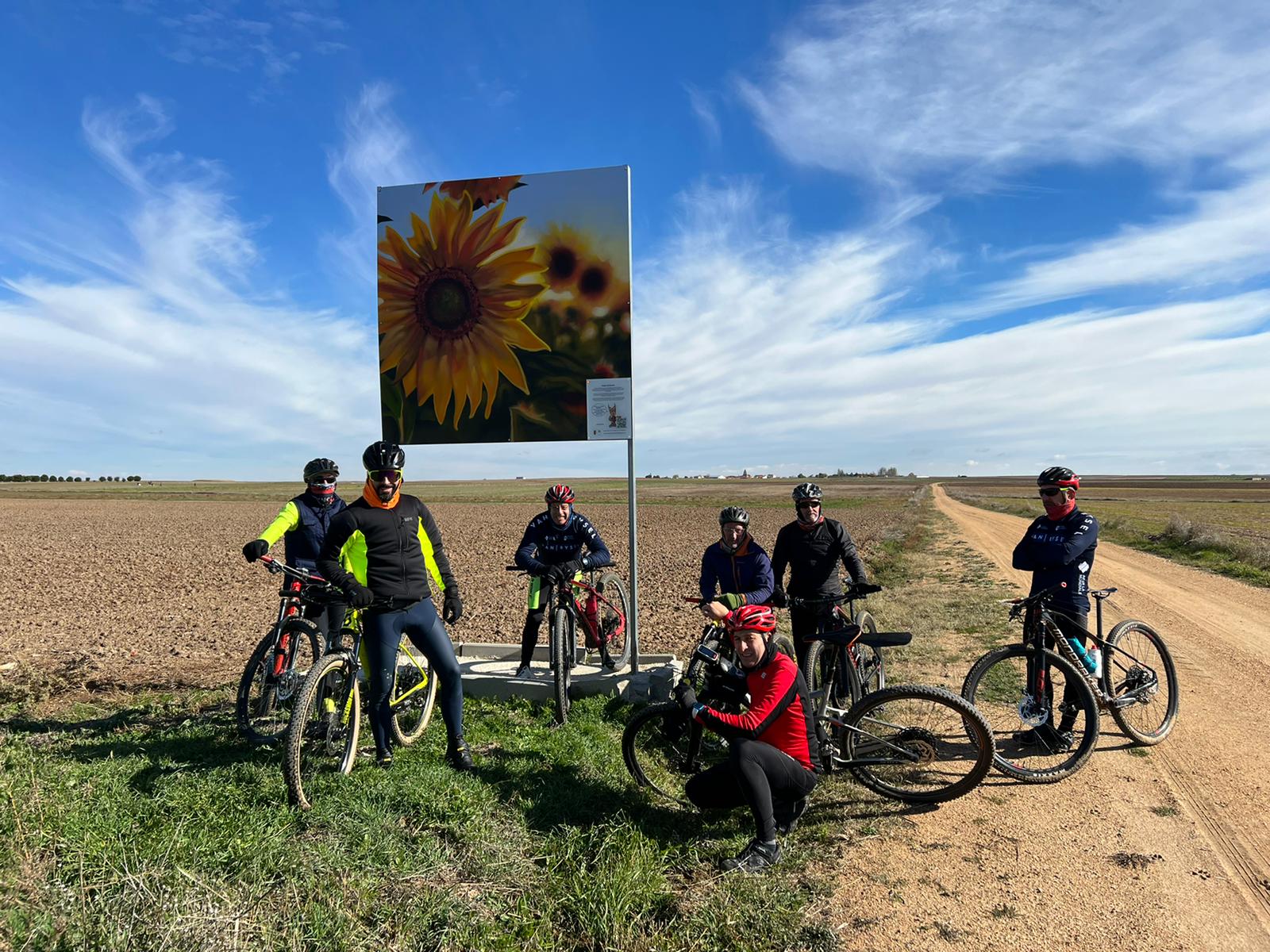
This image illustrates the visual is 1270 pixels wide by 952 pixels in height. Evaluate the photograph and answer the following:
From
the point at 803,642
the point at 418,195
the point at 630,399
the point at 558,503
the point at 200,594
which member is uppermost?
the point at 418,195

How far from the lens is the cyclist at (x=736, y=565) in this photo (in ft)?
19.6

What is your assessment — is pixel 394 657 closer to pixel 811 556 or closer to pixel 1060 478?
pixel 811 556

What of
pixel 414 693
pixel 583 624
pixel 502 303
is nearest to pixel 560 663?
pixel 583 624

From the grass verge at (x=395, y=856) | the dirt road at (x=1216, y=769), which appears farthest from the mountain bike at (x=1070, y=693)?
the grass verge at (x=395, y=856)

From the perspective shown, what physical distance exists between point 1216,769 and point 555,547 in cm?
580

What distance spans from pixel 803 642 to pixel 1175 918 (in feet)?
9.38

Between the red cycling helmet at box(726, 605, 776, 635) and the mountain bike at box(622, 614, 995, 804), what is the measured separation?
0.45 metres

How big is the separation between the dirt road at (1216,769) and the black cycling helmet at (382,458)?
5300 mm

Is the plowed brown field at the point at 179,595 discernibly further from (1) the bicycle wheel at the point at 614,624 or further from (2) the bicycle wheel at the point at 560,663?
(2) the bicycle wheel at the point at 560,663

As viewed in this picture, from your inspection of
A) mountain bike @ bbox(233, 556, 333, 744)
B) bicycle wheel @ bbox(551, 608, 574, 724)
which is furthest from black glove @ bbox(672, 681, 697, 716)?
mountain bike @ bbox(233, 556, 333, 744)

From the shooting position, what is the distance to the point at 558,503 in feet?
23.0

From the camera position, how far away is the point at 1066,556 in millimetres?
5602

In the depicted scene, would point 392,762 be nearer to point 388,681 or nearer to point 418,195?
point 388,681

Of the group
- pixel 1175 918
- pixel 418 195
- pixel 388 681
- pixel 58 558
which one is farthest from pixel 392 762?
pixel 58 558
